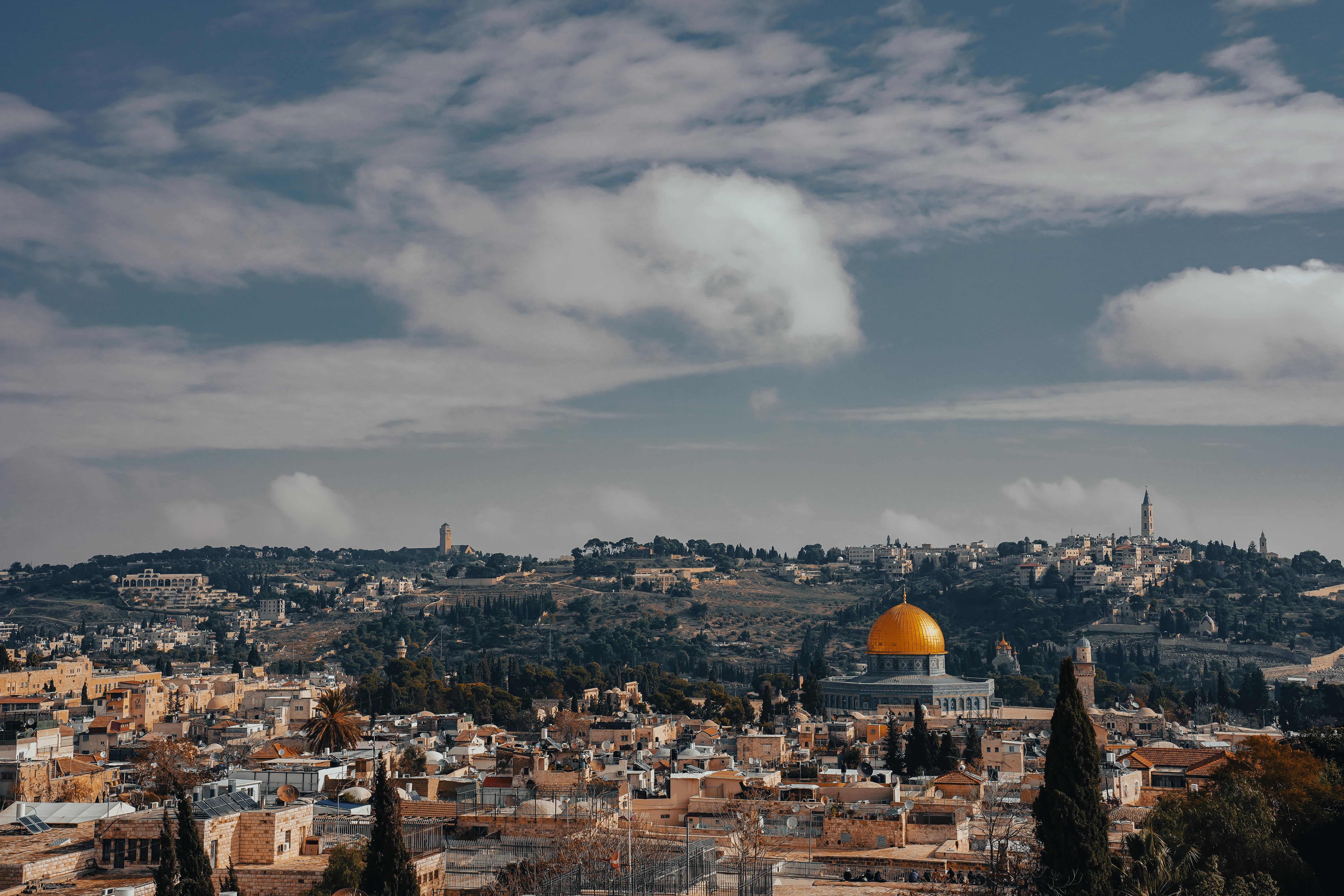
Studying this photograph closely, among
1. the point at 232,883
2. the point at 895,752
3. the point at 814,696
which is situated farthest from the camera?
the point at 814,696

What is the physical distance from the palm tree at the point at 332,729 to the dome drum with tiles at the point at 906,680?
41046mm

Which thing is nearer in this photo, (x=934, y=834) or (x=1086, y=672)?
(x=934, y=834)

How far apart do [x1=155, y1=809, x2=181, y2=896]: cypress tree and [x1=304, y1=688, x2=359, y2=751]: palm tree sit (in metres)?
34.0

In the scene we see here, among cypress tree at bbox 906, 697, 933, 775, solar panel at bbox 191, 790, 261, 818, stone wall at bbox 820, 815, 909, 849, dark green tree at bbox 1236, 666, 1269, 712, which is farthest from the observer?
dark green tree at bbox 1236, 666, 1269, 712

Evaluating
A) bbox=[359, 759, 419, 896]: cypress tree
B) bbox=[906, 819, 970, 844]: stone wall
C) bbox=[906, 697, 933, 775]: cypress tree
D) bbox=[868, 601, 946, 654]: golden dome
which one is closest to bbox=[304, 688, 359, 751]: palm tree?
bbox=[906, 697, 933, 775]: cypress tree

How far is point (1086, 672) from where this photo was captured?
97.6 meters

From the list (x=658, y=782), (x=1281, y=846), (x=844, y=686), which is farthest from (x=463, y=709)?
(x=1281, y=846)

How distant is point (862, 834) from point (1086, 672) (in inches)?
2654

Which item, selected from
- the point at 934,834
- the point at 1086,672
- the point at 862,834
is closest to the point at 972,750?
the point at 934,834

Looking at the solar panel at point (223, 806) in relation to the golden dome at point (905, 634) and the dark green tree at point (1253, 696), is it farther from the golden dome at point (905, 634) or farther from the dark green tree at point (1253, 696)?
the dark green tree at point (1253, 696)

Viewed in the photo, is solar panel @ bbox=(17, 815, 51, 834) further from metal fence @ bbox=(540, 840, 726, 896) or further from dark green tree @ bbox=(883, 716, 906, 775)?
dark green tree @ bbox=(883, 716, 906, 775)

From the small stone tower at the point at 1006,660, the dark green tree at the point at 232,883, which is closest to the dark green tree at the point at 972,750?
the dark green tree at the point at 232,883

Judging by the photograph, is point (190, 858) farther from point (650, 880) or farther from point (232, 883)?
point (650, 880)

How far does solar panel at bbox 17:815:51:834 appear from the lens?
28797mm
